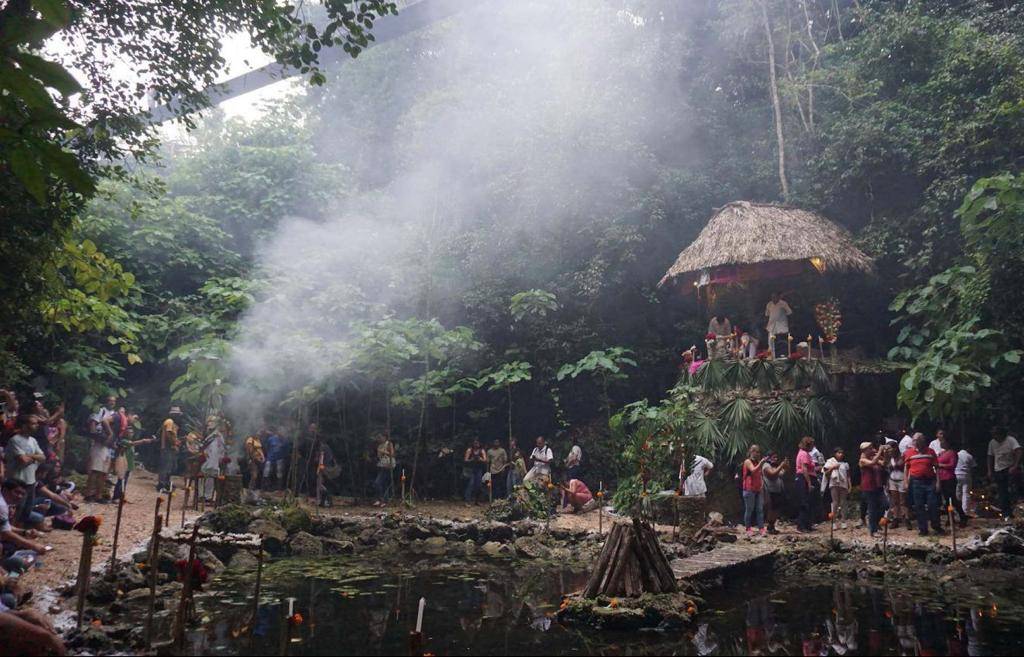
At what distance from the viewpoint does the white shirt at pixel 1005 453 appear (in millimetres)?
12734

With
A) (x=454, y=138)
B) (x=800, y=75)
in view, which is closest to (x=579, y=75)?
(x=454, y=138)

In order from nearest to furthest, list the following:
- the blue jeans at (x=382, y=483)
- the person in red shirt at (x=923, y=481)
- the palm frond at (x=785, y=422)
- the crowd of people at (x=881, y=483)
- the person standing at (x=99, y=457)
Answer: the person in red shirt at (x=923, y=481), the crowd of people at (x=881, y=483), the person standing at (x=99, y=457), the palm frond at (x=785, y=422), the blue jeans at (x=382, y=483)

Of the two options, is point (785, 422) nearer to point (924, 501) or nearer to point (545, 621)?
point (924, 501)

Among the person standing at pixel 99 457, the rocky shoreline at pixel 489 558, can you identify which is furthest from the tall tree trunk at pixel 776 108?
the person standing at pixel 99 457

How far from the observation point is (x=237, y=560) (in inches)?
465

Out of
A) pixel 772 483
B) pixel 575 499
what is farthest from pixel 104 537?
pixel 772 483

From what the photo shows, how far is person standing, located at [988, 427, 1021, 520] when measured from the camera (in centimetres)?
1275

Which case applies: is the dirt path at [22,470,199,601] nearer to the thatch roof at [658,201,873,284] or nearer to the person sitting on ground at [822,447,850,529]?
the person sitting on ground at [822,447,850,529]

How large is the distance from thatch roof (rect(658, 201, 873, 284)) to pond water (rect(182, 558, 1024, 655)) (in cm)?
832

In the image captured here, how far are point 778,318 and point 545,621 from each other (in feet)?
35.4

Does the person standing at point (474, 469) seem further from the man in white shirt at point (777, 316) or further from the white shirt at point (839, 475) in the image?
the white shirt at point (839, 475)

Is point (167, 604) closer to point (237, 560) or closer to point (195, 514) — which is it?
point (237, 560)

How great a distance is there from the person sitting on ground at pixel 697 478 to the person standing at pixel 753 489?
0.77 metres

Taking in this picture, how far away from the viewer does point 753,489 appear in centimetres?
1354
